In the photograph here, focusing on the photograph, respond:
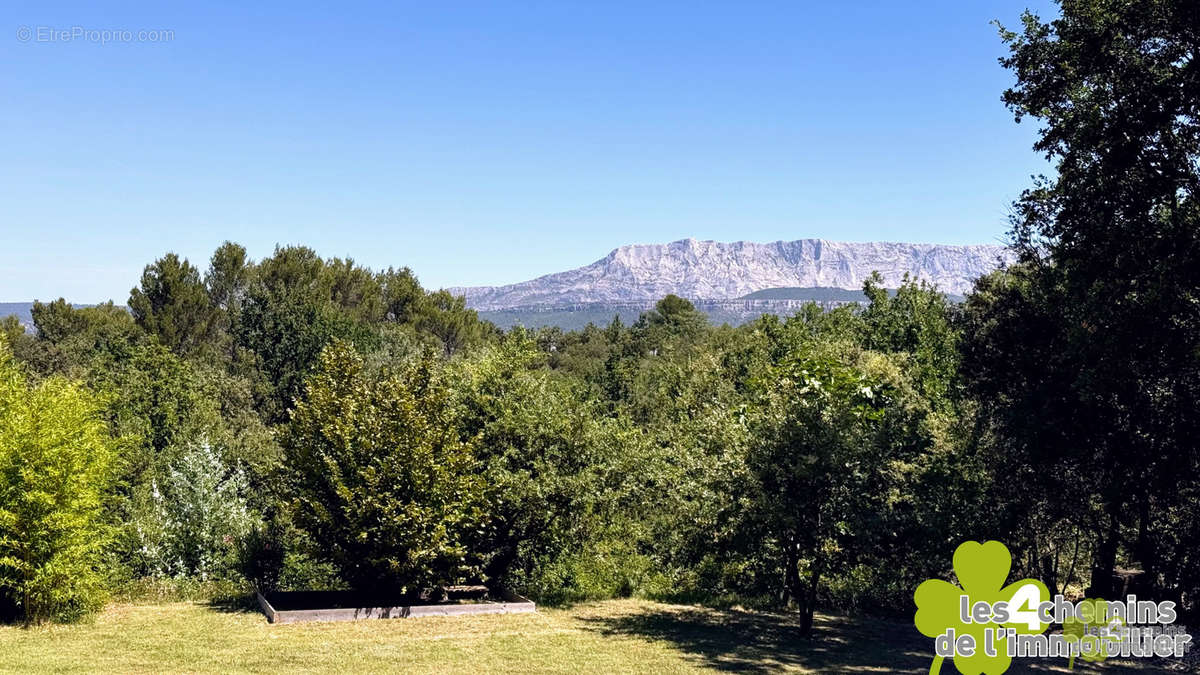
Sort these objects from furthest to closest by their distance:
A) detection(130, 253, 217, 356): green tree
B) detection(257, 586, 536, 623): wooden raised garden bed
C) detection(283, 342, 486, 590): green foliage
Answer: detection(130, 253, 217, 356): green tree, detection(283, 342, 486, 590): green foliage, detection(257, 586, 536, 623): wooden raised garden bed

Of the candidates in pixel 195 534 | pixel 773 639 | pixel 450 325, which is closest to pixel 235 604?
pixel 195 534

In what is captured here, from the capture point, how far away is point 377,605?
1800 cm

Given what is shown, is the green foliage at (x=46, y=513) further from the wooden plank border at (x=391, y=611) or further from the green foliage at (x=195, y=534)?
the green foliage at (x=195, y=534)

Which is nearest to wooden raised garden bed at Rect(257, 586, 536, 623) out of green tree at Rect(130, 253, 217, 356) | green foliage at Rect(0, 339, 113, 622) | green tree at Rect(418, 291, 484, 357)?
green foliage at Rect(0, 339, 113, 622)

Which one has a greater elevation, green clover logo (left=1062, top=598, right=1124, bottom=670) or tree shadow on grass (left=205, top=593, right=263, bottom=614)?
green clover logo (left=1062, top=598, right=1124, bottom=670)

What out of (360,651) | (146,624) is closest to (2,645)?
(146,624)

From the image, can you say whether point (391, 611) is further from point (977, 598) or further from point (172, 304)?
point (172, 304)

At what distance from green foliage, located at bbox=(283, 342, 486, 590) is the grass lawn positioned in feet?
4.62

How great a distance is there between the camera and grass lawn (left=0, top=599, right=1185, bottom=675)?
44.9ft

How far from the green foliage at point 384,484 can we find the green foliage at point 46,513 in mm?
3966

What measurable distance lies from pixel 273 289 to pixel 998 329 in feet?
159

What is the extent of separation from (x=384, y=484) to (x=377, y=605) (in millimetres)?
2518

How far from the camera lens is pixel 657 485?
22.8 m

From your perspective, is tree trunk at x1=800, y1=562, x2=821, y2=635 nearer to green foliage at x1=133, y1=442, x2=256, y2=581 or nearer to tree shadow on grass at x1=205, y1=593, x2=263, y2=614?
tree shadow on grass at x1=205, y1=593, x2=263, y2=614
